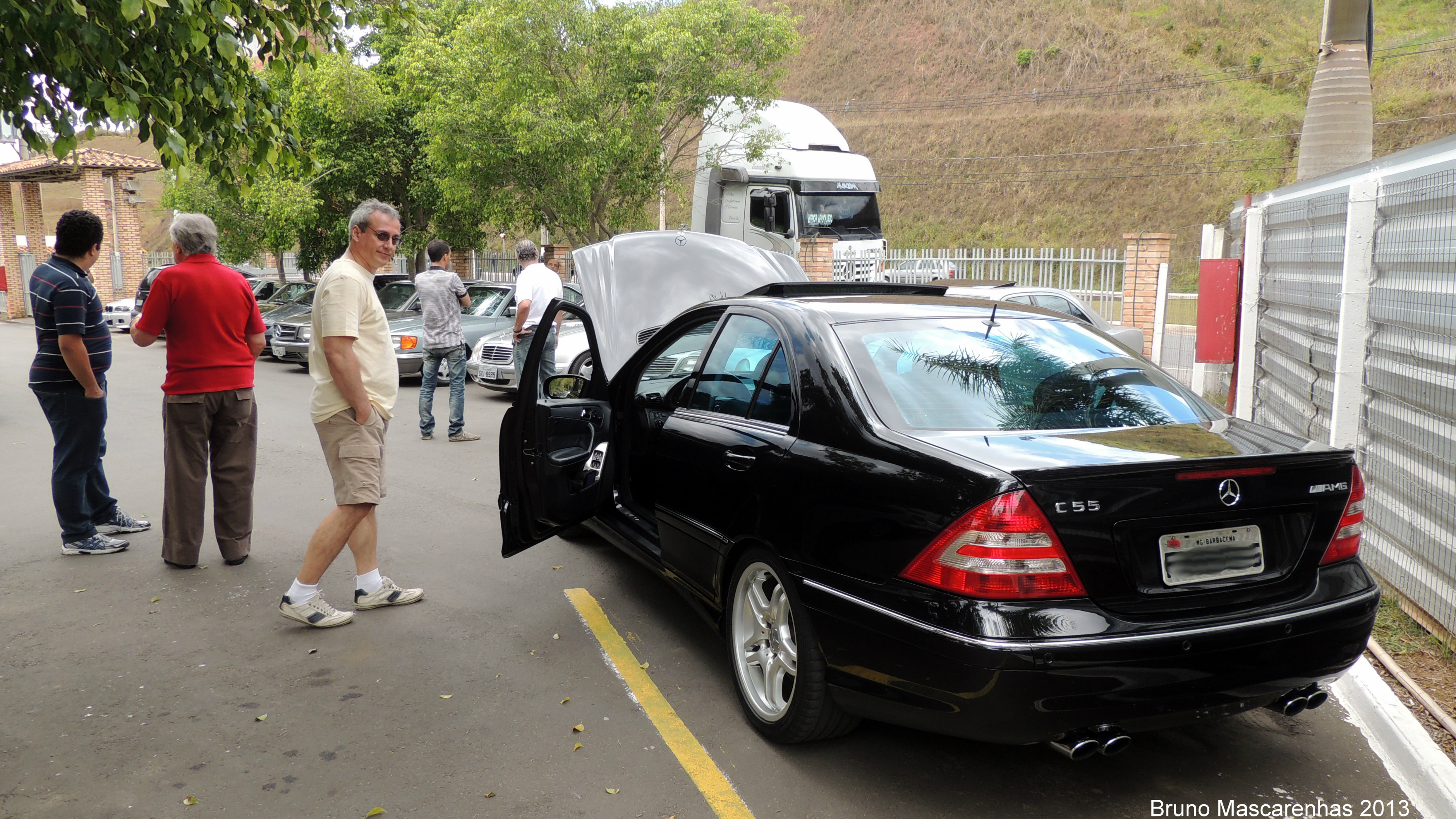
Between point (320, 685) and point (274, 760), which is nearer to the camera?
point (274, 760)

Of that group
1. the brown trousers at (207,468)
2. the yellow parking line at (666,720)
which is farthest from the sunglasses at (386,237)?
the yellow parking line at (666,720)

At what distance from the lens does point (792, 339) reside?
3.68 metres

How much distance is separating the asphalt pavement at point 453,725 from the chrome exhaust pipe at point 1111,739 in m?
0.43

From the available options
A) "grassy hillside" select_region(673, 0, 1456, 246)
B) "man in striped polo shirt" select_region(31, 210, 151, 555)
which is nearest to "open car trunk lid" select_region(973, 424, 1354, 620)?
"man in striped polo shirt" select_region(31, 210, 151, 555)

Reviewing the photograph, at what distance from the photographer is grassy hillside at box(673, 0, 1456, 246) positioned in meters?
47.7

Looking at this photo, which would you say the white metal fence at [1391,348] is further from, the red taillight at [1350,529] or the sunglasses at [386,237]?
the sunglasses at [386,237]

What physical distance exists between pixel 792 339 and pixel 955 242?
48.6 metres

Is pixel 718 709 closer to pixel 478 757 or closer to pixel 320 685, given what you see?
pixel 478 757

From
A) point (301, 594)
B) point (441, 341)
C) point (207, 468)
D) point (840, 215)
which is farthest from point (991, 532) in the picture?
point (840, 215)

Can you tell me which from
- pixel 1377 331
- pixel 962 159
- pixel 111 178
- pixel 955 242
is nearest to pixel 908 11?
pixel 962 159

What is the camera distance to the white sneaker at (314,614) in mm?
4691

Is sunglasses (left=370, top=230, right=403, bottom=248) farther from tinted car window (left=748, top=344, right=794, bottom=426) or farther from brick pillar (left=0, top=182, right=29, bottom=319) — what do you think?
brick pillar (left=0, top=182, right=29, bottom=319)

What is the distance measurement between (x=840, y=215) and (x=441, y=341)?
9348mm

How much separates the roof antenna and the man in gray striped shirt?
6.90 m
